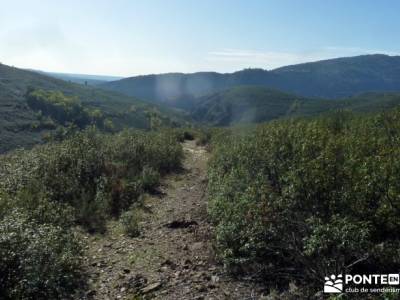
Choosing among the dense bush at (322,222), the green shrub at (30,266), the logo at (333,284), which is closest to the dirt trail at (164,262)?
the dense bush at (322,222)

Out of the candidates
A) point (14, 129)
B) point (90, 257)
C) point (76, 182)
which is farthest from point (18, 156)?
point (14, 129)

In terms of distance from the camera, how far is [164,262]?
7.73 m

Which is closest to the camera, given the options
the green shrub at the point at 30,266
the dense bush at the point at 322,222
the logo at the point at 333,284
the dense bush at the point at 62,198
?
the logo at the point at 333,284

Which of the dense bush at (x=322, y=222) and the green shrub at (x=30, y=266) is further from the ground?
the dense bush at (x=322, y=222)

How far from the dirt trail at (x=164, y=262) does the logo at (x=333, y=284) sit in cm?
123

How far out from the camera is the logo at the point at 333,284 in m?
5.07

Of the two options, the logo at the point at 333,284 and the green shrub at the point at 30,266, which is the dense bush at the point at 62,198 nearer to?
the green shrub at the point at 30,266

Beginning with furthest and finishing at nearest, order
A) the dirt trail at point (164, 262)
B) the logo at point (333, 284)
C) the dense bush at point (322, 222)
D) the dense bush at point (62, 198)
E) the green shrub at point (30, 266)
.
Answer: the dirt trail at point (164, 262) < the dense bush at point (62, 198) < the green shrub at point (30, 266) < the dense bush at point (322, 222) < the logo at point (333, 284)

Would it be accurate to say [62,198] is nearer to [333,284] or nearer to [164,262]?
[164,262]

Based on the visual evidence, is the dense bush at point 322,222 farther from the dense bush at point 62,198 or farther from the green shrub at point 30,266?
the dense bush at point 62,198

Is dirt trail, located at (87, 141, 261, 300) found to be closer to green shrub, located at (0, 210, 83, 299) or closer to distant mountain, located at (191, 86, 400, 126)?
green shrub, located at (0, 210, 83, 299)

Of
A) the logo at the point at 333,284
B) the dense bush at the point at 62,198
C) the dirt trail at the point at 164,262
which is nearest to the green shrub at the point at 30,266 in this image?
the dense bush at the point at 62,198

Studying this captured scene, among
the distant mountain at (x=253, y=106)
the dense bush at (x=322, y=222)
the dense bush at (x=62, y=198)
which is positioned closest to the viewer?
the dense bush at (x=322, y=222)

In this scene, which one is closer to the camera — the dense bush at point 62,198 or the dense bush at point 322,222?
the dense bush at point 322,222
